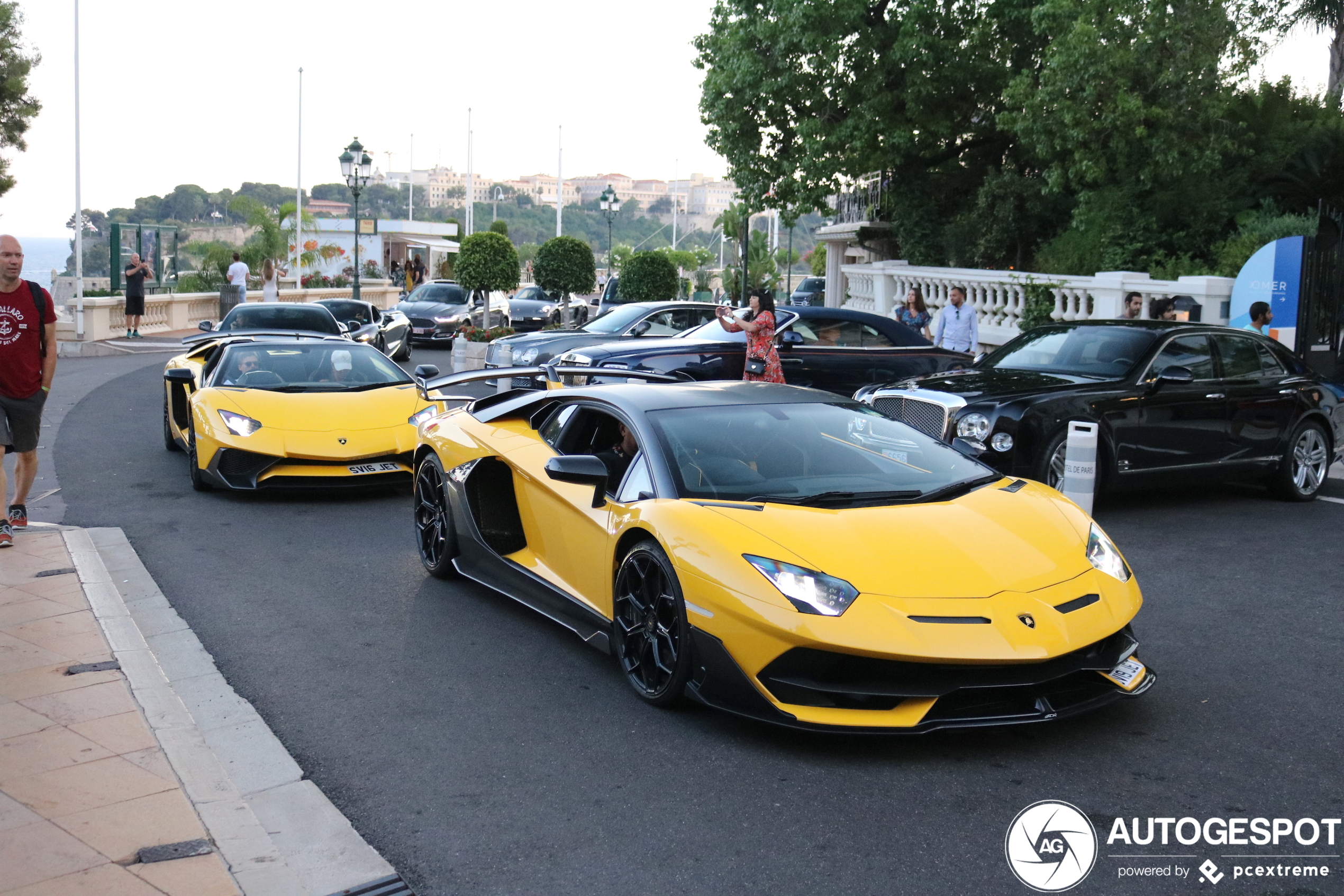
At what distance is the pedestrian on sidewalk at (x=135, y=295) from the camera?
2877cm

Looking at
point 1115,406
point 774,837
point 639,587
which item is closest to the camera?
point 774,837

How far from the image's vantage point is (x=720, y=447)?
567cm

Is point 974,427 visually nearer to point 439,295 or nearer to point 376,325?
point 376,325

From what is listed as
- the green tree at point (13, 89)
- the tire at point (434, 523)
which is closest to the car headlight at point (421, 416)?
the tire at point (434, 523)

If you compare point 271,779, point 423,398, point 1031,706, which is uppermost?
point 423,398

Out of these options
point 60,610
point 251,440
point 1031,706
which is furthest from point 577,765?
point 251,440

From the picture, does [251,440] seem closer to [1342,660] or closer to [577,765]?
[577,765]

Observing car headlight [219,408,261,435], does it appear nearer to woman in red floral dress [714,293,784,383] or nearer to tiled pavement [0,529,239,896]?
tiled pavement [0,529,239,896]

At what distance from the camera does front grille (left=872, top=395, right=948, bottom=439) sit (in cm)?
977

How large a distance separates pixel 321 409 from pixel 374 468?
758 millimetres

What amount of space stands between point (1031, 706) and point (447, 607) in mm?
3507

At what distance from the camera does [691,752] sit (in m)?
4.70

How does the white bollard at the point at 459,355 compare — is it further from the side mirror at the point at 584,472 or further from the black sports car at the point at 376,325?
the side mirror at the point at 584,472

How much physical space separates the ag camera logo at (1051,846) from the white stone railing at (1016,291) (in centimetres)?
980
